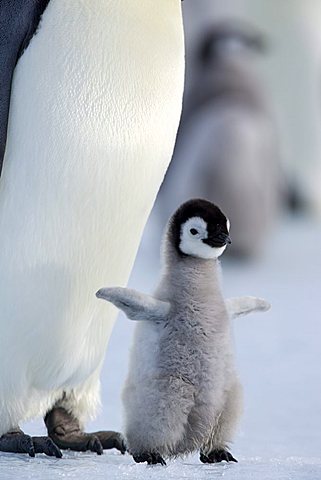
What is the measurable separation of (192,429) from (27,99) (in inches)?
24.4

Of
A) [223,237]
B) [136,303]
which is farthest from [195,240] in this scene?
[136,303]

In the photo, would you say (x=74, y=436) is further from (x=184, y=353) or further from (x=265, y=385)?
(x=265, y=385)

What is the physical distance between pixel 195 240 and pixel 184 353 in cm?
19

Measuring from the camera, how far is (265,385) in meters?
3.60

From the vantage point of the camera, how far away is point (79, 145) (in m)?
2.36

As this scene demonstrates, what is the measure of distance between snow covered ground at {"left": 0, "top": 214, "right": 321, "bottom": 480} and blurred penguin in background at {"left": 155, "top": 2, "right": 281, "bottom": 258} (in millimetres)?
216

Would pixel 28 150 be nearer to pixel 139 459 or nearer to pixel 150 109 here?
pixel 150 109

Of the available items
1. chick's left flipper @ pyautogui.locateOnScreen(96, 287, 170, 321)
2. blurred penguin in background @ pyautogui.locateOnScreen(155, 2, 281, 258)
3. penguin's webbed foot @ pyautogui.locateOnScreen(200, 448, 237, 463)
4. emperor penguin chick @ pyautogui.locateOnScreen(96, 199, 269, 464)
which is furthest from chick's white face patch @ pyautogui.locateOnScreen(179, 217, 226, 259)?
blurred penguin in background @ pyautogui.locateOnScreen(155, 2, 281, 258)

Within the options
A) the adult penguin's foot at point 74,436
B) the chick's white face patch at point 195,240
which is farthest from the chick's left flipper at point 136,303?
the adult penguin's foot at point 74,436

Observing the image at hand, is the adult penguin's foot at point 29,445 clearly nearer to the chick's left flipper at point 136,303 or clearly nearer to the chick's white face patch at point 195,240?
the chick's left flipper at point 136,303

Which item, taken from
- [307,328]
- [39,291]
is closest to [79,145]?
[39,291]

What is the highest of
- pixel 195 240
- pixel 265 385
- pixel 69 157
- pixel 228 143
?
pixel 228 143

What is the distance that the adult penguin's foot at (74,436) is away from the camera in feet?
8.23

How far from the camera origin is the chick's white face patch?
7.42ft
